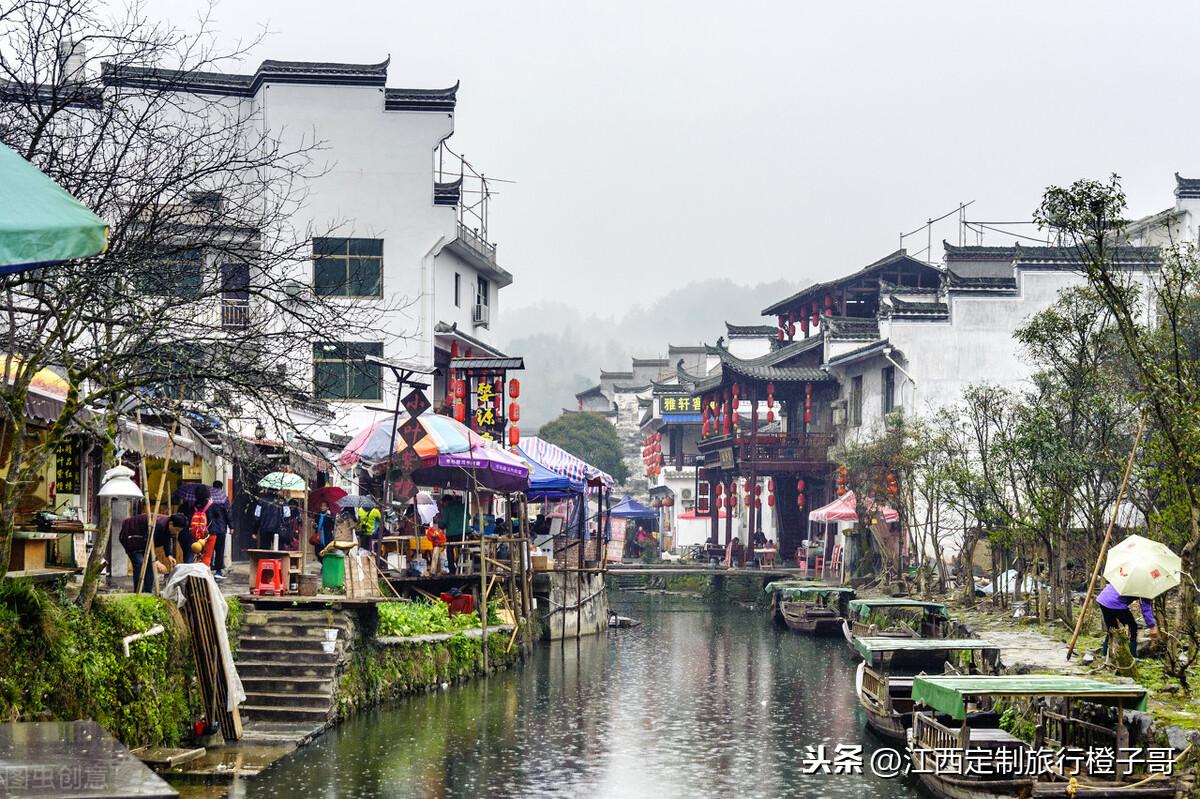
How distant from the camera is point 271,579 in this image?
731 inches

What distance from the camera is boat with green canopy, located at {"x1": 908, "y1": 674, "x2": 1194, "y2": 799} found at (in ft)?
39.1

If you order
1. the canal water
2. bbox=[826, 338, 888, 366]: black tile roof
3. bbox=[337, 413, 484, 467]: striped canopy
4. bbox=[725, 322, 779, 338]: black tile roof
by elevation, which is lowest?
the canal water

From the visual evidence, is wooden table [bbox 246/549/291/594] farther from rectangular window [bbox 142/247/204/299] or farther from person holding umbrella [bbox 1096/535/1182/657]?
person holding umbrella [bbox 1096/535/1182/657]

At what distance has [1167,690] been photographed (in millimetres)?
15328

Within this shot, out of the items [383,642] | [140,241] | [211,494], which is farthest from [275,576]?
[140,241]

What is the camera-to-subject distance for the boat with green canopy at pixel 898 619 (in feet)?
86.7

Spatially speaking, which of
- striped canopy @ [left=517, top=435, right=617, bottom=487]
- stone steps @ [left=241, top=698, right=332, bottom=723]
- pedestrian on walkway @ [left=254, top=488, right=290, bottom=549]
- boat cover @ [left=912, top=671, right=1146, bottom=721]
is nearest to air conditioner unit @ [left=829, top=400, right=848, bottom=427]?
striped canopy @ [left=517, top=435, right=617, bottom=487]

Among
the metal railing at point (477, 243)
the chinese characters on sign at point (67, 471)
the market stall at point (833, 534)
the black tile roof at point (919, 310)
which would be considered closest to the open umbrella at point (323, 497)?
the chinese characters on sign at point (67, 471)

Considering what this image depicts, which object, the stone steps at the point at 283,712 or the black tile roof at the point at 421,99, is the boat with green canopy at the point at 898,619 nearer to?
the stone steps at the point at 283,712

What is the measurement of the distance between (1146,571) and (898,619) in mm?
13523

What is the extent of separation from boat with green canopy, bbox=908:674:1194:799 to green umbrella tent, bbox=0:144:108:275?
9.87 metres

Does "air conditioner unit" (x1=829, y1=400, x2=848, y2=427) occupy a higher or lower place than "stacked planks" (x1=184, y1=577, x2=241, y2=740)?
higher

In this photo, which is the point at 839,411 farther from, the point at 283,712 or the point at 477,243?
the point at 283,712

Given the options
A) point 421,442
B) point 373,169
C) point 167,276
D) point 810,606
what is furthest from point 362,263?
point 167,276
